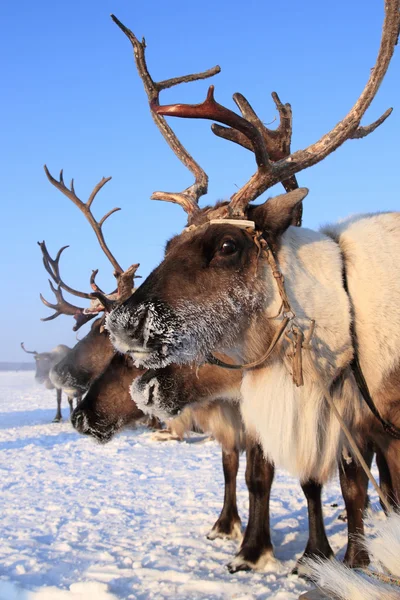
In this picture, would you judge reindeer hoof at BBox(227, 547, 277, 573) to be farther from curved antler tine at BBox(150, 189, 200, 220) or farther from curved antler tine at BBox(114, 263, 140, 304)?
curved antler tine at BBox(114, 263, 140, 304)

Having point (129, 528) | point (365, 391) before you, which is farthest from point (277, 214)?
point (129, 528)

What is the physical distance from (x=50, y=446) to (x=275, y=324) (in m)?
8.58

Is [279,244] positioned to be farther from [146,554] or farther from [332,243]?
[146,554]

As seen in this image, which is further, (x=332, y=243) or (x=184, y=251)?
(x=332, y=243)

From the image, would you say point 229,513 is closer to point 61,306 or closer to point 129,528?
point 129,528

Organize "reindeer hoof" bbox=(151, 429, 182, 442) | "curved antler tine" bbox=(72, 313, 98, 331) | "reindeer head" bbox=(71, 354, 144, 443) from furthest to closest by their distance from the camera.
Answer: "reindeer hoof" bbox=(151, 429, 182, 442), "curved antler tine" bbox=(72, 313, 98, 331), "reindeer head" bbox=(71, 354, 144, 443)

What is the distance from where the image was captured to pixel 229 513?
15.7 ft

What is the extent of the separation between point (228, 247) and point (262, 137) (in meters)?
0.67

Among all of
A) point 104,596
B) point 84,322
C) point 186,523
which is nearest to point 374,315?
point 104,596

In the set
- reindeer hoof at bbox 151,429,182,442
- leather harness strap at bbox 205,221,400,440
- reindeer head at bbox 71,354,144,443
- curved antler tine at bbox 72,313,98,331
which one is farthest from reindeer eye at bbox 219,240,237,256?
reindeer hoof at bbox 151,429,182,442

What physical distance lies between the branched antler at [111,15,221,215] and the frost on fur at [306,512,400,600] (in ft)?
7.05

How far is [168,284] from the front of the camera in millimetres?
2707

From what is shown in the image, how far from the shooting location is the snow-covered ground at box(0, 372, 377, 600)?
132 inches

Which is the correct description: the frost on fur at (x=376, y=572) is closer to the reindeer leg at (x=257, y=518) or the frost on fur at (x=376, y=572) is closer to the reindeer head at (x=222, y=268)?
the reindeer head at (x=222, y=268)
